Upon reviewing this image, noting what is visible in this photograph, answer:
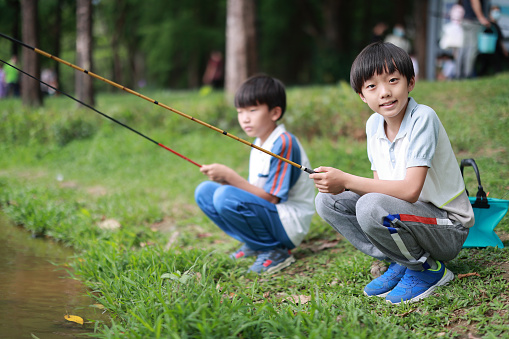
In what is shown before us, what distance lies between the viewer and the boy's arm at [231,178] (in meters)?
3.06

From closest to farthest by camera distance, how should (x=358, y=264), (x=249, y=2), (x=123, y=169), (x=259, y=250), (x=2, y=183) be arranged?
(x=358, y=264), (x=259, y=250), (x=2, y=183), (x=123, y=169), (x=249, y=2)

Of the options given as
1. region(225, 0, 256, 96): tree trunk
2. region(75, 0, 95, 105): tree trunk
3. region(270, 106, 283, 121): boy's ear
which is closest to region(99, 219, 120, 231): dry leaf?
region(270, 106, 283, 121): boy's ear

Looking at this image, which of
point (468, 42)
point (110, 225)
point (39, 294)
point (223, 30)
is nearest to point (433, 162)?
point (39, 294)

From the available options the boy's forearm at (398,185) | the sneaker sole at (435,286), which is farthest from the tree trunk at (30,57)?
the sneaker sole at (435,286)

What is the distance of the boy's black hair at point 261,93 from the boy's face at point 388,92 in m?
0.93

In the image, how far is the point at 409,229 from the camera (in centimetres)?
228

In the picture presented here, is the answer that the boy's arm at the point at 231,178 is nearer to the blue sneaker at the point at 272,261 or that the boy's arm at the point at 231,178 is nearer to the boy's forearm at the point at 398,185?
the blue sneaker at the point at 272,261

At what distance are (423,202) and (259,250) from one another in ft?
3.95

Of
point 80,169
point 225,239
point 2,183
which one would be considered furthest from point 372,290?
point 80,169

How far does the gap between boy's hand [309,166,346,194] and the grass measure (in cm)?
53

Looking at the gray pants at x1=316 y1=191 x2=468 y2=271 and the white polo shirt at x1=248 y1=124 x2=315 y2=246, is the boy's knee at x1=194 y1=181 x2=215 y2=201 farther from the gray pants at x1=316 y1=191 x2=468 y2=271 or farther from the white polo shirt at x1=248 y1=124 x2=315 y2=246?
the gray pants at x1=316 y1=191 x2=468 y2=271

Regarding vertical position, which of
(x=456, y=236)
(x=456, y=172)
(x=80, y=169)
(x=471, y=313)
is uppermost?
(x=456, y=172)

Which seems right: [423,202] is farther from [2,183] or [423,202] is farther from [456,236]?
[2,183]

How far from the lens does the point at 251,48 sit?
8453 millimetres
